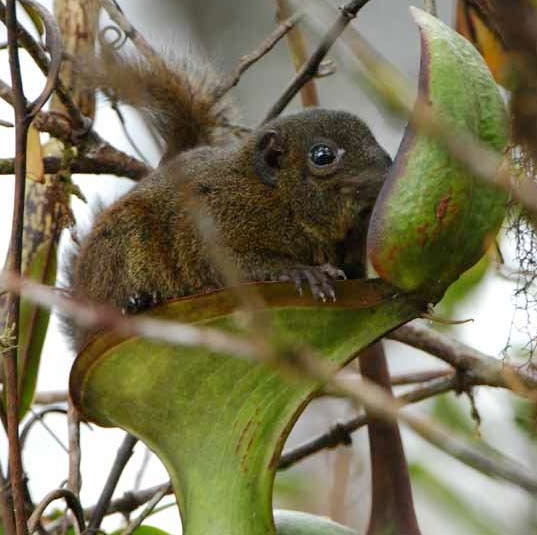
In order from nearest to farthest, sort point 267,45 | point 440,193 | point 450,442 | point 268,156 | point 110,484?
point 450,442 → point 440,193 → point 110,484 → point 267,45 → point 268,156

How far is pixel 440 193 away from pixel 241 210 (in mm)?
1420

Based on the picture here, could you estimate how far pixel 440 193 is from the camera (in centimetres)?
133

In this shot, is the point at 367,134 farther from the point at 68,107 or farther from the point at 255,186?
the point at 68,107

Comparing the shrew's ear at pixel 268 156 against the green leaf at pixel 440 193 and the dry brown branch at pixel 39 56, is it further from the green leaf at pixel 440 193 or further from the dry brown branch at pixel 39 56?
the green leaf at pixel 440 193

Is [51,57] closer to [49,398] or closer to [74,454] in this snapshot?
[74,454]

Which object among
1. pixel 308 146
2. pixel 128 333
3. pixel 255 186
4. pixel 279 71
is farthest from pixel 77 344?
pixel 279 71

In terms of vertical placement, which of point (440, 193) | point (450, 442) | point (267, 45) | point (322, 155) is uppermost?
point (267, 45)

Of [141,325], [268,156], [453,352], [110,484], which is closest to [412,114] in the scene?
[141,325]

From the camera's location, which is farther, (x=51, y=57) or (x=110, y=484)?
(x=110, y=484)

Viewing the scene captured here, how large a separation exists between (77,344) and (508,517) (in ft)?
5.46

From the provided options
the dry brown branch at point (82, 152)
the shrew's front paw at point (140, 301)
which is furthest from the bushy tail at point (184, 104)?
the shrew's front paw at point (140, 301)

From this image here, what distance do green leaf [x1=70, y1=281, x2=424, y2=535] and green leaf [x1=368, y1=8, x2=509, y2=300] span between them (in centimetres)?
8

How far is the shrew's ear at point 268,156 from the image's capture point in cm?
279

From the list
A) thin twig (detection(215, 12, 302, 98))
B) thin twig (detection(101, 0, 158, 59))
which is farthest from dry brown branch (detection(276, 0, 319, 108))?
thin twig (detection(101, 0, 158, 59))
